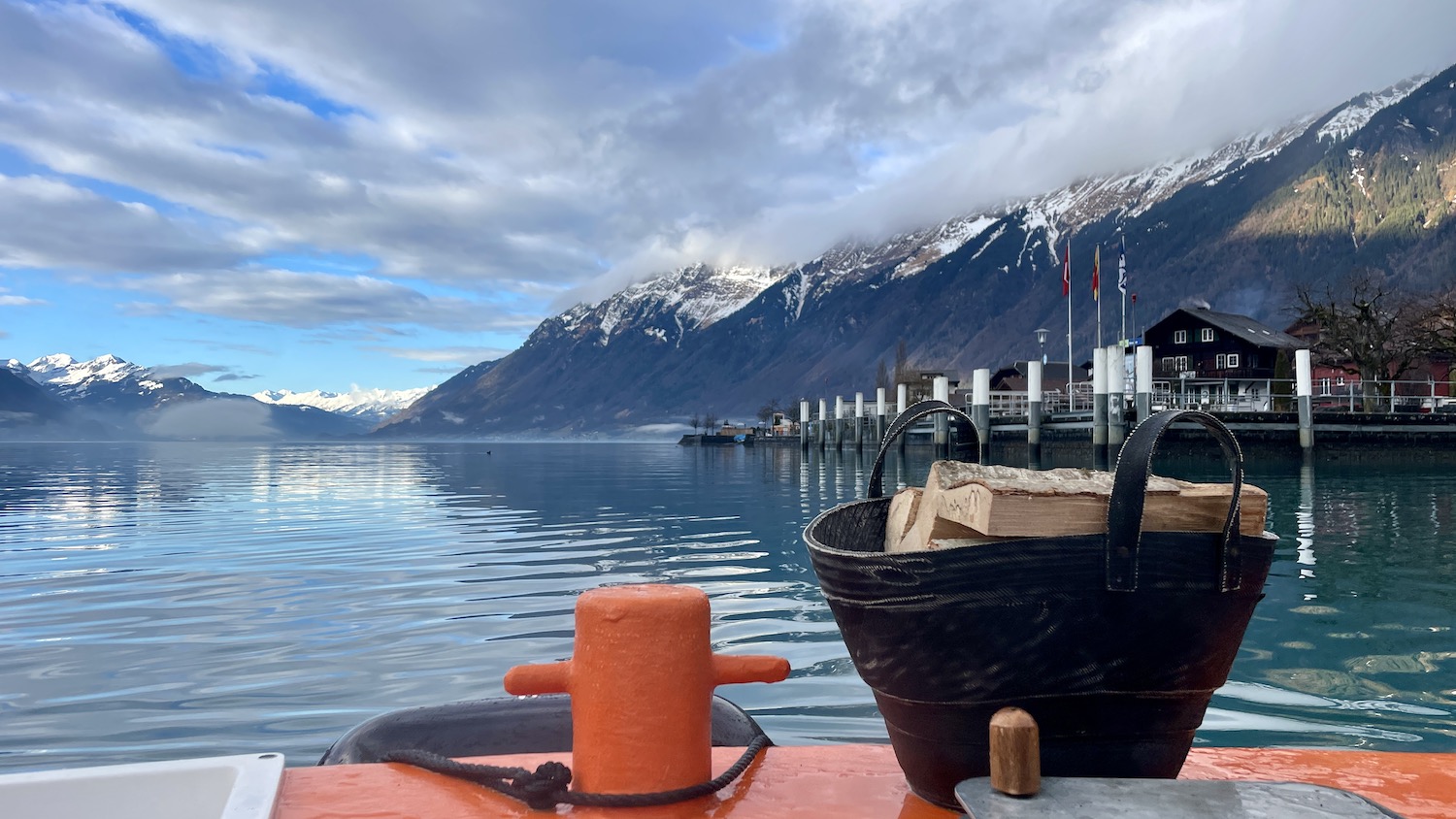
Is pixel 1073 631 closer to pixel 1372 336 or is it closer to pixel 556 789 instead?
pixel 556 789

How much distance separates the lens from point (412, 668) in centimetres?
772

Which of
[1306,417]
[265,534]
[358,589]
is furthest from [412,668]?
[1306,417]

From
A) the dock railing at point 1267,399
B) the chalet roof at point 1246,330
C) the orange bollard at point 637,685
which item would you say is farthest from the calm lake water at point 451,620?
the chalet roof at point 1246,330

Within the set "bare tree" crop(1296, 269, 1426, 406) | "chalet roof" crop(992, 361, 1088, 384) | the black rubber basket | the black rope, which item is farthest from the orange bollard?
"chalet roof" crop(992, 361, 1088, 384)

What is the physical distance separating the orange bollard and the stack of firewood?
2.08 ft

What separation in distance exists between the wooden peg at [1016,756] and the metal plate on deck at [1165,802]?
0.08 ft

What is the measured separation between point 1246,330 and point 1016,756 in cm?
7748

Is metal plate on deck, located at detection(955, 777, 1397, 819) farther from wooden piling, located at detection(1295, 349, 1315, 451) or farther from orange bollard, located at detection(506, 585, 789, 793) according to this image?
wooden piling, located at detection(1295, 349, 1315, 451)

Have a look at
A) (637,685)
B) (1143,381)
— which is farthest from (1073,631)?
(1143,381)

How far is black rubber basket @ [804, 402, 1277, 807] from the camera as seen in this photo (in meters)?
2.10

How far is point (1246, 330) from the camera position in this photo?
6956cm

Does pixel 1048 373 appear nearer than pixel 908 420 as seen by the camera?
No

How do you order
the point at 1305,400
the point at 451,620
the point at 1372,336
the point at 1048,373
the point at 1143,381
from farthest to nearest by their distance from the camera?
the point at 1048,373
the point at 1372,336
the point at 1305,400
the point at 1143,381
the point at 451,620

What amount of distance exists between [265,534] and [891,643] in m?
18.5
